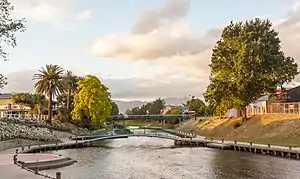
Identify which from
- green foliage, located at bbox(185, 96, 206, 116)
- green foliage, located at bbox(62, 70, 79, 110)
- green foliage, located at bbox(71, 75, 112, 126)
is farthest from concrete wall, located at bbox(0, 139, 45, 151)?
green foliage, located at bbox(185, 96, 206, 116)

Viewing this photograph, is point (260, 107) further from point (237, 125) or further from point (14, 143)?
point (14, 143)

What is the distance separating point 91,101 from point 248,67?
1522 inches

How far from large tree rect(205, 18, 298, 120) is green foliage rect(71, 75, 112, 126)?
1186 inches

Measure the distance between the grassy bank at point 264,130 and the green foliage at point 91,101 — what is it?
25703 millimetres

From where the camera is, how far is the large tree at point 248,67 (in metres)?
72.1

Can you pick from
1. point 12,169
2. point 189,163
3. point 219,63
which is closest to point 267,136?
point 219,63

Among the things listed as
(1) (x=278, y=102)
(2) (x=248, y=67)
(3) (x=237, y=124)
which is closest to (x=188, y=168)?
(2) (x=248, y=67)

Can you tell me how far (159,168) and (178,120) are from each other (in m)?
118

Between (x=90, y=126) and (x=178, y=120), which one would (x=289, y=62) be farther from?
(x=178, y=120)

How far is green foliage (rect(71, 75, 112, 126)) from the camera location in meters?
96.5

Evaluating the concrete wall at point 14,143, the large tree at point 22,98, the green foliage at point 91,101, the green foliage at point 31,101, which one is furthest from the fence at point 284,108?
the large tree at point 22,98

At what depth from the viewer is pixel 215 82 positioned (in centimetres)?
7619

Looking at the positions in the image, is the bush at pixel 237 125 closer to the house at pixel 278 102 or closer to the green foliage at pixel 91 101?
the house at pixel 278 102

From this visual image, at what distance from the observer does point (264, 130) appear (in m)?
67.9
